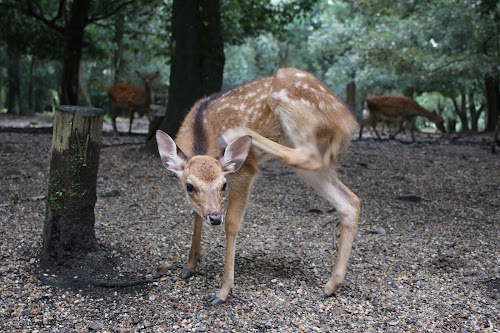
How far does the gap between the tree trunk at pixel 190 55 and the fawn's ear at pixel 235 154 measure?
173 inches

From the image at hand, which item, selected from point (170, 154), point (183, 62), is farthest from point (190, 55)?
point (170, 154)

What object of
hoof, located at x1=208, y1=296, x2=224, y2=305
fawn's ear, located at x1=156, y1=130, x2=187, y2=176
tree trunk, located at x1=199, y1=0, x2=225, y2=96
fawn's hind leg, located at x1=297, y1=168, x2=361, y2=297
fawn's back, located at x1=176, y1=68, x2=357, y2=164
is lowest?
hoof, located at x1=208, y1=296, x2=224, y2=305

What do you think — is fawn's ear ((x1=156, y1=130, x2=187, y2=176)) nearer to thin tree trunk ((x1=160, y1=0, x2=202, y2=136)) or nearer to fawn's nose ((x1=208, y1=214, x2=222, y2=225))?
fawn's nose ((x1=208, y1=214, x2=222, y2=225))

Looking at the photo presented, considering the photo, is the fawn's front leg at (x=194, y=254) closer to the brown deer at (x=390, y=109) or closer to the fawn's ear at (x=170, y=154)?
the fawn's ear at (x=170, y=154)

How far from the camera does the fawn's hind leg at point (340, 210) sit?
368 cm

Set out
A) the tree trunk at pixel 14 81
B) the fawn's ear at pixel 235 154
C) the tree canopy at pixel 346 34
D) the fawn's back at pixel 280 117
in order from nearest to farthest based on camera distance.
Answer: the fawn's ear at pixel 235 154
the fawn's back at pixel 280 117
the tree canopy at pixel 346 34
the tree trunk at pixel 14 81

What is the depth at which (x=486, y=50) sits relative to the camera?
1181 cm

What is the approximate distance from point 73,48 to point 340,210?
30.4ft

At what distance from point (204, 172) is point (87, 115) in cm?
92

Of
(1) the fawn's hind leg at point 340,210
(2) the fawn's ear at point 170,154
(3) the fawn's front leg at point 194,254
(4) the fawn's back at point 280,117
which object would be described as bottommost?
(3) the fawn's front leg at point 194,254

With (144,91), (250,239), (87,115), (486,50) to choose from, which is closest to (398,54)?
(486,50)

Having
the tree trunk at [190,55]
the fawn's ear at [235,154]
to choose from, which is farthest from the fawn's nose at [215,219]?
the tree trunk at [190,55]

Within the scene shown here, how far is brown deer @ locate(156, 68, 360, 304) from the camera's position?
3.46m

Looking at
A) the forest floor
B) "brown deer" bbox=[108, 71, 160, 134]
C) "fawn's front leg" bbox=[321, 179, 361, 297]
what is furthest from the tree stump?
"brown deer" bbox=[108, 71, 160, 134]
